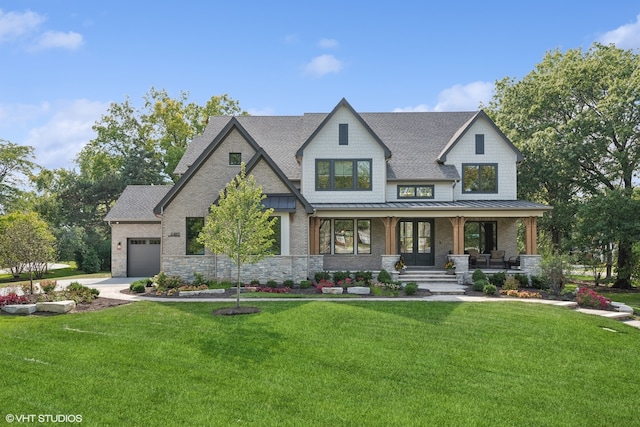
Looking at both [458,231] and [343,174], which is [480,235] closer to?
[458,231]

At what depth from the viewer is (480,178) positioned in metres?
23.4

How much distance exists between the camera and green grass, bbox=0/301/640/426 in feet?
21.0

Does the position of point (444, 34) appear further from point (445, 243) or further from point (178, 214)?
point (178, 214)

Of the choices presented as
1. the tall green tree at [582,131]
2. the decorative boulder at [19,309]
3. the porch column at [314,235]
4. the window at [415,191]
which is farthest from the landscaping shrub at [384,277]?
the tall green tree at [582,131]

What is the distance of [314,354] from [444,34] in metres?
13.8

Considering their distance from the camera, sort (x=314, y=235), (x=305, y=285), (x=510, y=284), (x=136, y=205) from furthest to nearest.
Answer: (x=136, y=205) < (x=314, y=235) < (x=305, y=285) < (x=510, y=284)

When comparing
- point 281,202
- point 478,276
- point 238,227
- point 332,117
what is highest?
point 332,117

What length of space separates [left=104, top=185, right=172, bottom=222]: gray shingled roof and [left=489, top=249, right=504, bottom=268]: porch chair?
64.0 ft

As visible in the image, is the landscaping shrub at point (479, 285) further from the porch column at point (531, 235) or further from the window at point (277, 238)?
the window at point (277, 238)

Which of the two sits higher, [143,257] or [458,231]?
[458,231]

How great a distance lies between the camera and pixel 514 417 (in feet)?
21.1

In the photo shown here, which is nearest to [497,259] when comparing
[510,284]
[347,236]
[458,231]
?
[458,231]

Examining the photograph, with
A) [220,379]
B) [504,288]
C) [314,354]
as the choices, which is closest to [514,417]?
[314,354]

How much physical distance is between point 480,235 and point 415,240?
4.04 m
